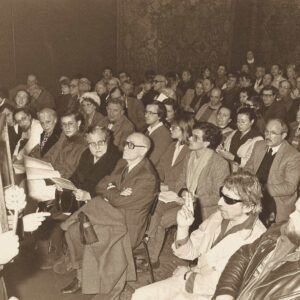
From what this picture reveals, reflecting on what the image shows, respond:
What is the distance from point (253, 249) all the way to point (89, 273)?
1.72 metres

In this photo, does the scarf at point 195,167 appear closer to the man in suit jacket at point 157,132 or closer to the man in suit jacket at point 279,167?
the man in suit jacket at point 279,167

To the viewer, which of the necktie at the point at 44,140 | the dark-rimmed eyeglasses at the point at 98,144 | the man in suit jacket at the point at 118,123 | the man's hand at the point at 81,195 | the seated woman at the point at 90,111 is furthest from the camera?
the seated woman at the point at 90,111

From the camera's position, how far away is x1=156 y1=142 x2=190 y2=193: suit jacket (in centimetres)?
545

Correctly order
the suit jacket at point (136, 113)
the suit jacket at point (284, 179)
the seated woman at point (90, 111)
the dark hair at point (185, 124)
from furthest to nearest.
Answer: the suit jacket at point (136, 113), the seated woman at point (90, 111), the dark hair at point (185, 124), the suit jacket at point (284, 179)

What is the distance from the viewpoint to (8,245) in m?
2.41

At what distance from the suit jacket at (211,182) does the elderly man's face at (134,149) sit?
2.24 feet

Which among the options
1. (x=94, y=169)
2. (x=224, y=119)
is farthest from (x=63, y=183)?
(x=224, y=119)

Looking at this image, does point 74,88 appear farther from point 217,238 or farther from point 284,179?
point 217,238

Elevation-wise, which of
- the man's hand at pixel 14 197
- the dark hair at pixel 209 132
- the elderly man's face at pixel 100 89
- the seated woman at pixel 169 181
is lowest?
the seated woman at pixel 169 181

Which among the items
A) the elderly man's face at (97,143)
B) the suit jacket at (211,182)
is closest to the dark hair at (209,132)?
the suit jacket at (211,182)

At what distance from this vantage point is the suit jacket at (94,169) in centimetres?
491

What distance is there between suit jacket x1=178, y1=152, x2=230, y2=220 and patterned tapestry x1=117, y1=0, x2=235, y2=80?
8540 mm

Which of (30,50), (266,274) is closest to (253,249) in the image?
(266,274)

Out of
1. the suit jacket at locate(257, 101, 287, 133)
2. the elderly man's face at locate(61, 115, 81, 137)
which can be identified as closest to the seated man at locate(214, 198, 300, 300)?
the elderly man's face at locate(61, 115, 81, 137)
